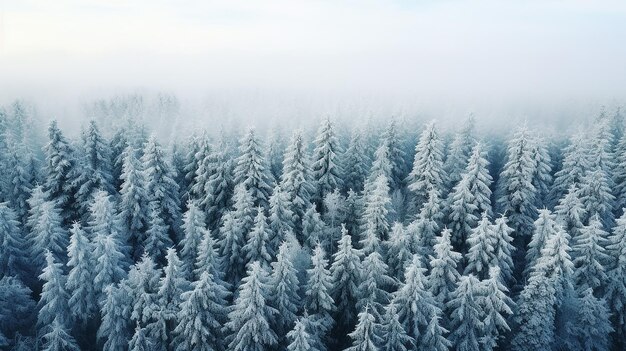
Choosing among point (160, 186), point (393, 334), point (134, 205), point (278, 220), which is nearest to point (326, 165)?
point (278, 220)

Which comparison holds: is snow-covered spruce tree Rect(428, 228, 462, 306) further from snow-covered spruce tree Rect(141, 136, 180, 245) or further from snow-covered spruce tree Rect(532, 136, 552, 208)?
snow-covered spruce tree Rect(141, 136, 180, 245)

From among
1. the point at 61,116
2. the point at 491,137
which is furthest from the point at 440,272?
the point at 61,116

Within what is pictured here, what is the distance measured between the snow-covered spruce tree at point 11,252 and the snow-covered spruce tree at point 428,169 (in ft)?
105

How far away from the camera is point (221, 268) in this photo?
3441cm

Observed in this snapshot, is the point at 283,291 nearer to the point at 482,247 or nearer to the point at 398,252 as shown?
the point at 398,252

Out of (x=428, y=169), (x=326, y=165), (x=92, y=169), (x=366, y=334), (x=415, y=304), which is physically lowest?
(x=366, y=334)

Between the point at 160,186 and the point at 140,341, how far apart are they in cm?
1659

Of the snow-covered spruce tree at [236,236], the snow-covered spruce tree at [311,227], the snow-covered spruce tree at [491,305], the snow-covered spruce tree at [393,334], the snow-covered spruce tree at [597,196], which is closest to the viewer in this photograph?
the snow-covered spruce tree at [393,334]

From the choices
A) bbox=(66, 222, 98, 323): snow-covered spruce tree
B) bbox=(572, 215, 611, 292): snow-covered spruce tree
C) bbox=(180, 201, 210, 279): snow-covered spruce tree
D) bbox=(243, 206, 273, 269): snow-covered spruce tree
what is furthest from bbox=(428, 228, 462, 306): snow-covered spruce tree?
bbox=(66, 222, 98, 323): snow-covered spruce tree

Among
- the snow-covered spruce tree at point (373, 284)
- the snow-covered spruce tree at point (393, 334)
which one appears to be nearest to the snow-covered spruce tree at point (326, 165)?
the snow-covered spruce tree at point (373, 284)

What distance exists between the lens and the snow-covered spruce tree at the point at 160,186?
3806 cm

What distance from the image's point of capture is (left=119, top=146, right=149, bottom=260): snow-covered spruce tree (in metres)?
36.5

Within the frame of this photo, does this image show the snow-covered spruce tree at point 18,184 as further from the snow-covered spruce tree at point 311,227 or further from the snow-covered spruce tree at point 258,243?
the snow-covered spruce tree at point 311,227

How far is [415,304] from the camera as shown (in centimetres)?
2519
